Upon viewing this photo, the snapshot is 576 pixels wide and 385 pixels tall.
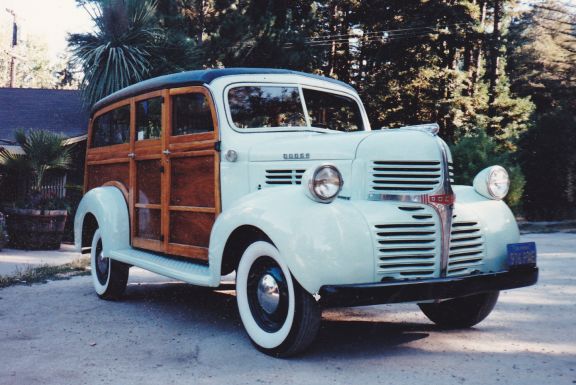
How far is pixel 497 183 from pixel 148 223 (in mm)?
3197

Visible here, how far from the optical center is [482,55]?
27.6 meters

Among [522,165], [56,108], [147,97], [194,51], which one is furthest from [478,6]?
[147,97]

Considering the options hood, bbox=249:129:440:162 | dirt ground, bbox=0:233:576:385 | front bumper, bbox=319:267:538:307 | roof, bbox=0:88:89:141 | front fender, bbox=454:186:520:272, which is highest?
roof, bbox=0:88:89:141

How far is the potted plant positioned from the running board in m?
5.71

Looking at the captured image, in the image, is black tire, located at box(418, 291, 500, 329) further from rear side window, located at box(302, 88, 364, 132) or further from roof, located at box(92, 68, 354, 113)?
roof, located at box(92, 68, 354, 113)

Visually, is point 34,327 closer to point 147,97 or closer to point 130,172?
point 130,172

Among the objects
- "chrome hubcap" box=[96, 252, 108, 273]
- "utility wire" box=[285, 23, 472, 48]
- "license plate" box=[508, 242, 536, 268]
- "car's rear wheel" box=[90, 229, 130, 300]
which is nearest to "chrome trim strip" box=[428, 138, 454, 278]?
"license plate" box=[508, 242, 536, 268]

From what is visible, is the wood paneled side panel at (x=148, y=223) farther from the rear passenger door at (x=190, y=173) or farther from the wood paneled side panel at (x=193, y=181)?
the wood paneled side panel at (x=193, y=181)

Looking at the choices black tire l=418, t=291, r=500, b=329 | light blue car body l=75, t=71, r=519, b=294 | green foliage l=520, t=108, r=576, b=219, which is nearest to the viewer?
light blue car body l=75, t=71, r=519, b=294

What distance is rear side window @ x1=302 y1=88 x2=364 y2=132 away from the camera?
530 cm

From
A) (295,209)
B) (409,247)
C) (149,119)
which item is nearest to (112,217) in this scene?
(149,119)

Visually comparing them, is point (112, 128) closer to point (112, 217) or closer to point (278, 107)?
point (112, 217)

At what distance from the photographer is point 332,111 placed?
18.2ft

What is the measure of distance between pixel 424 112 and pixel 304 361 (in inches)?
874
